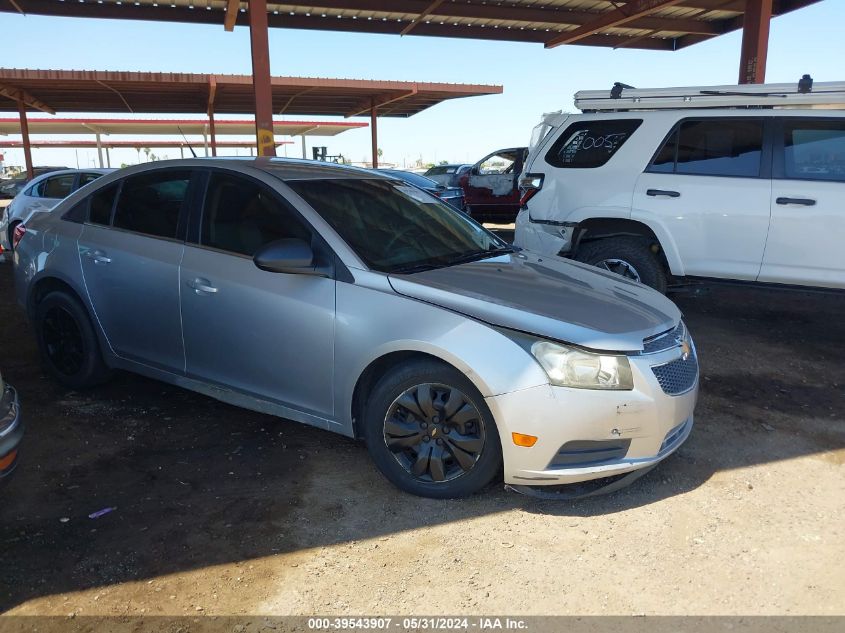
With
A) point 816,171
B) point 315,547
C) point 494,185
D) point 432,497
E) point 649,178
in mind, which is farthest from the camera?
point 494,185

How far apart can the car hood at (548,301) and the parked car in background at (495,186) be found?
1082cm

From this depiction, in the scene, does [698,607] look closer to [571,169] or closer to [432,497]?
[432,497]

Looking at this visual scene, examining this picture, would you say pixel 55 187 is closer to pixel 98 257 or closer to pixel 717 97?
pixel 98 257

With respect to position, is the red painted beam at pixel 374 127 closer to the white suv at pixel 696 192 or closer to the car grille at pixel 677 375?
the white suv at pixel 696 192

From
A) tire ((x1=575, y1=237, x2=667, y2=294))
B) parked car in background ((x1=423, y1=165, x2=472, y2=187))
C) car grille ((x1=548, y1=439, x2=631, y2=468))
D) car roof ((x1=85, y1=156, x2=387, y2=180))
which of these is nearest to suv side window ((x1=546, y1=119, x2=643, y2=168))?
tire ((x1=575, y1=237, x2=667, y2=294))

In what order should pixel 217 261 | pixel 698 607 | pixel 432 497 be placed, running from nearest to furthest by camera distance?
pixel 698 607
pixel 432 497
pixel 217 261

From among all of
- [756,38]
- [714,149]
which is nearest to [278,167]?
[714,149]

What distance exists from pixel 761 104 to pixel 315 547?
5.12 m

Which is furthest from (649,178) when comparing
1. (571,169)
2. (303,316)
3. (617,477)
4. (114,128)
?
(114,128)

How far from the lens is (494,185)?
14.5 metres

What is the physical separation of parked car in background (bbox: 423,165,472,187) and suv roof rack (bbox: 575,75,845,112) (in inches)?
382

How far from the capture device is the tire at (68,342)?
435 centimetres

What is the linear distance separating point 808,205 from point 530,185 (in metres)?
2.39

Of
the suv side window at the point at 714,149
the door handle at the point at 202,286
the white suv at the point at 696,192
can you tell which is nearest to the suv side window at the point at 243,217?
the door handle at the point at 202,286
